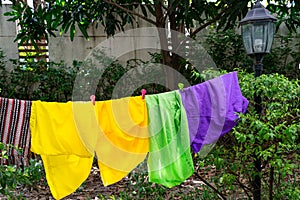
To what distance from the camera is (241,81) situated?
2.82 meters

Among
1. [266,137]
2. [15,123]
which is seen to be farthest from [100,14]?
[266,137]

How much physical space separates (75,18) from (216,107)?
253 cm

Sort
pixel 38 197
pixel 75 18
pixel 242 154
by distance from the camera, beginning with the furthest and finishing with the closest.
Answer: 1. pixel 75 18
2. pixel 38 197
3. pixel 242 154

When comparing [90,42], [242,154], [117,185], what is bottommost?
[117,185]

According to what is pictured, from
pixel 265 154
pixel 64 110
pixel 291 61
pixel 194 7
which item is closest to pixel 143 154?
pixel 64 110

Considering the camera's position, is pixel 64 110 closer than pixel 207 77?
Yes

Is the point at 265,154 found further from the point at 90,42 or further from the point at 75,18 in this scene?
the point at 90,42

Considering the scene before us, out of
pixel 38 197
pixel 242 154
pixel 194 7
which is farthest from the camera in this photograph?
pixel 194 7

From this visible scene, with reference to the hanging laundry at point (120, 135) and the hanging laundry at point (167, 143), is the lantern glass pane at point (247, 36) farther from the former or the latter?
the hanging laundry at point (120, 135)

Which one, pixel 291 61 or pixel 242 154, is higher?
pixel 291 61

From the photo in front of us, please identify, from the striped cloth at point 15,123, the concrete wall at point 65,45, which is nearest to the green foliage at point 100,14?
the concrete wall at point 65,45

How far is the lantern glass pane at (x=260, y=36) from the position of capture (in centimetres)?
265

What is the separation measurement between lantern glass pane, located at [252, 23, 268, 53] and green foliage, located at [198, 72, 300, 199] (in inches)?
7.9

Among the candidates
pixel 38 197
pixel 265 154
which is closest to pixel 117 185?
pixel 38 197
